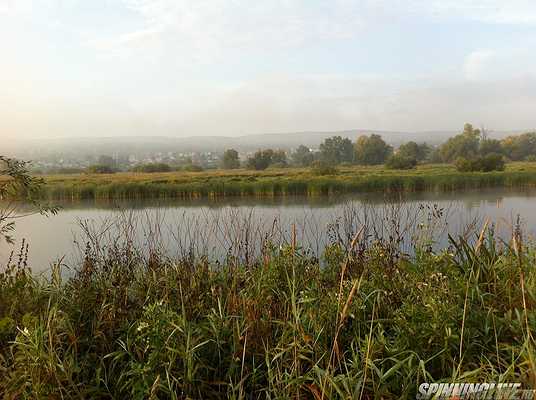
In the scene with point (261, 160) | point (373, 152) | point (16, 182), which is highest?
point (373, 152)

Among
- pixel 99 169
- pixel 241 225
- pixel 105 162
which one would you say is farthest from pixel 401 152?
pixel 241 225

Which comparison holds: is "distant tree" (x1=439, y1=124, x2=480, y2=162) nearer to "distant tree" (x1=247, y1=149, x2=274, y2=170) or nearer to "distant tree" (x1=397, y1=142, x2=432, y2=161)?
"distant tree" (x1=397, y1=142, x2=432, y2=161)

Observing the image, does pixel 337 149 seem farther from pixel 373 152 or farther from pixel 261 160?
pixel 261 160

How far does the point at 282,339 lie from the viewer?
257 cm

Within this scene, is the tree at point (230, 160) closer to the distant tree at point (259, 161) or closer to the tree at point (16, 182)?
the distant tree at point (259, 161)

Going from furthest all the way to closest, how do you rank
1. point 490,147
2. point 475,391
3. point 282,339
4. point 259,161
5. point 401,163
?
1. point 490,147
2. point 259,161
3. point 401,163
4. point 282,339
5. point 475,391

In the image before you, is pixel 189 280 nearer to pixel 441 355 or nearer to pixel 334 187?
pixel 441 355

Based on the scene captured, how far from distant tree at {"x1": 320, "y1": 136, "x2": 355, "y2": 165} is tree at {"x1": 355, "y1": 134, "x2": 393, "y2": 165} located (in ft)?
26.8

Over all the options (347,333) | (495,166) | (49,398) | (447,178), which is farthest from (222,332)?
(495,166)

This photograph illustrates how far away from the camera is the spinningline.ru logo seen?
1864 mm

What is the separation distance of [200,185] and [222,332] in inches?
850

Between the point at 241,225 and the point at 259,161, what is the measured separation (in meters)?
43.2

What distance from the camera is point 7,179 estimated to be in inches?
124

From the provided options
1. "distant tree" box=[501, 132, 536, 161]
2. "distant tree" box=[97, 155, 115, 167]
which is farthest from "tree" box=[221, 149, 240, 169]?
"distant tree" box=[501, 132, 536, 161]
